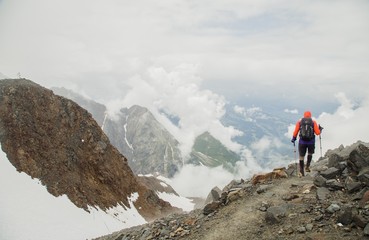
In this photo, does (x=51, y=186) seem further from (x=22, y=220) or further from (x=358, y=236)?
(x=358, y=236)

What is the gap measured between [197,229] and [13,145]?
45.1 metres

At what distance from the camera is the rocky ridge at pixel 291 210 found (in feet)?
42.6

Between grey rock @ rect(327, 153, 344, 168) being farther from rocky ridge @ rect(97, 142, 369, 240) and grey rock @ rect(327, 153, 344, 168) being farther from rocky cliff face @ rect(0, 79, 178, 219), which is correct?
rocky cliff face @ rect(0, 79, 178, 219)

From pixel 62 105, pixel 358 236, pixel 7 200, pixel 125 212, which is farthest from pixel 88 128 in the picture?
pixel 358 236

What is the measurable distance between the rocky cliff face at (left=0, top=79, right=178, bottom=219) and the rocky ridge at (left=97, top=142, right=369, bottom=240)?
3649 centimetres

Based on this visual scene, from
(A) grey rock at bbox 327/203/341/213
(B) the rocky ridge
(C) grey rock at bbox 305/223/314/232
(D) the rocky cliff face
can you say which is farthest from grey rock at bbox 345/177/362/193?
(D) the rocky cliff face

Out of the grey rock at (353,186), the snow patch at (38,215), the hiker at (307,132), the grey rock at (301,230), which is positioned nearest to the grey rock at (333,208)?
the grey rock at (301,230)

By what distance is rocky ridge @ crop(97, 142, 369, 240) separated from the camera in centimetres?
1298

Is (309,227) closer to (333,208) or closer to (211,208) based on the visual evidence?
(333,208)

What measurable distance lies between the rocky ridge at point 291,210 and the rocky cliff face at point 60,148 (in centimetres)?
3649

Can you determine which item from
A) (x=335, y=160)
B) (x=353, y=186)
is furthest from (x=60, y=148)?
(x=353, y=186)

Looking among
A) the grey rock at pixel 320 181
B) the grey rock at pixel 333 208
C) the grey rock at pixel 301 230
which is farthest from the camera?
the grey rock at pixel 320 181

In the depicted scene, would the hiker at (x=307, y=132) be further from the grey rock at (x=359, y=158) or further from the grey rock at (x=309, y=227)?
the grey rock at (x=309, y=227)

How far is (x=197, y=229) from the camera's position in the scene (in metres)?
16.7
